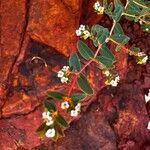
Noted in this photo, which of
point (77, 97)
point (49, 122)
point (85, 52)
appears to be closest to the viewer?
point (49, 122)

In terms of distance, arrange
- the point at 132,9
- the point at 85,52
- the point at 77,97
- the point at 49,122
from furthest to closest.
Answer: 1. the point at 132,9
2. the point at 85,52
3. the point at 77,97
4. the point at 49,122

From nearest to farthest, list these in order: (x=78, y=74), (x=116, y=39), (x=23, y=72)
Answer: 1. (x=78, y=74)
2. (x=116, y=39)
3. (x=23, y=72)

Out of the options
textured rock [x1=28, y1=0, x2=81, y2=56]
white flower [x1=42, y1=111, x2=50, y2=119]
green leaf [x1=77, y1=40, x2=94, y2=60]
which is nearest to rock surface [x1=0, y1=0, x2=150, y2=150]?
textured rock [x1=28, y1=0, x2=81, y2=56]

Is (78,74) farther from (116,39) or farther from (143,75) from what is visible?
(143,75)

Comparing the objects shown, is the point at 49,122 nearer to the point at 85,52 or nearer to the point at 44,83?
the point at 85,52

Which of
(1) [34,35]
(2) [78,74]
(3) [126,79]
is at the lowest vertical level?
(3) [126,79]

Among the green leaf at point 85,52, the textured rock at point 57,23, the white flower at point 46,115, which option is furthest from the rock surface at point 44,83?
the white flower at point 46,115

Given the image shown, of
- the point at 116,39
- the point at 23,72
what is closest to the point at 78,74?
the point at 116,39

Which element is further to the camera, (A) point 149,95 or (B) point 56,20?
(A) point 149,95

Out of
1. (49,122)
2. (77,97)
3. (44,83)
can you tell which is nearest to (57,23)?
(44,83)

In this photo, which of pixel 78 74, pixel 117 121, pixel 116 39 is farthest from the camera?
pixel 117 121

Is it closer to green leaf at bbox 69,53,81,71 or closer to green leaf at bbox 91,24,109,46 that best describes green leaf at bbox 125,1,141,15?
green leaf at bbox 91,24,109,46
